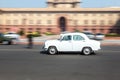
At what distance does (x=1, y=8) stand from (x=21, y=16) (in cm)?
653

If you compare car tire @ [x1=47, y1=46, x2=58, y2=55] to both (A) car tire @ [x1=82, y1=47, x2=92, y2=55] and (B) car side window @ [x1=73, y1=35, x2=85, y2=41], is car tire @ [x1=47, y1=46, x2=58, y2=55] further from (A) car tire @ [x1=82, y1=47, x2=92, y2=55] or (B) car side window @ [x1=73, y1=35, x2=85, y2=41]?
(A) car tire @ [x1=82, y1=47, x2=92, y2=55]

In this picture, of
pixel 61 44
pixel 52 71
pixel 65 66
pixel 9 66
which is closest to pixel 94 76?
pixel 52 71

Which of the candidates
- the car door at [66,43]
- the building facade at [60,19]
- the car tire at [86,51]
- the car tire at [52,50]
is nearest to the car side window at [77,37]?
the car door at [66,43]

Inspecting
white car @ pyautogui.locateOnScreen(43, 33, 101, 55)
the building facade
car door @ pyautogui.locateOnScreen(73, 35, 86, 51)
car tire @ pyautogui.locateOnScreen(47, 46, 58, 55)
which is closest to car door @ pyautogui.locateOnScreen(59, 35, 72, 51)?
white car @ pyautogui.locateOnScreen(43, 33, 101, 55)

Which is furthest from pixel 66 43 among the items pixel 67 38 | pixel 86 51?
pixel 86 51

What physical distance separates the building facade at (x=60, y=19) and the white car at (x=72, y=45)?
80846 millimetres

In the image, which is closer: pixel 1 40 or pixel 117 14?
pixel 1 40

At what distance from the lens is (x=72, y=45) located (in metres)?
18.5

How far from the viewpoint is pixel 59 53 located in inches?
754

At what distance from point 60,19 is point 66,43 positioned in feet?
279

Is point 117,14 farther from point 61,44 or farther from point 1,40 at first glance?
point 61,44

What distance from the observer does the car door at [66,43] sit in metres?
18.5

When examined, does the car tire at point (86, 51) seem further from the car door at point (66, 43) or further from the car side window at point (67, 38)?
the car side window at point (67, 38)

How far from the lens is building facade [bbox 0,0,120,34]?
10044 cm
